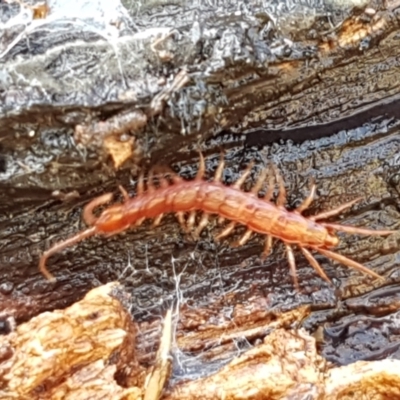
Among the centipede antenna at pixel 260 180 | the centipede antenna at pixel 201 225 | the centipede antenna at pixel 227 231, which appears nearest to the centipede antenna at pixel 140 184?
the centipede antenna at pixel 201 225

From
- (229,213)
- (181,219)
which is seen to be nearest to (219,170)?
(229,213)

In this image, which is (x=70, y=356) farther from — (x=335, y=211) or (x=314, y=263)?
(x=335, y=211)

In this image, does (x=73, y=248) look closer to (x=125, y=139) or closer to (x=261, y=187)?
(x=125, y=139)

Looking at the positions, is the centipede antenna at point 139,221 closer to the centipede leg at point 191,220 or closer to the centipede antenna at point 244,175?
the centipede leg at point 191,220

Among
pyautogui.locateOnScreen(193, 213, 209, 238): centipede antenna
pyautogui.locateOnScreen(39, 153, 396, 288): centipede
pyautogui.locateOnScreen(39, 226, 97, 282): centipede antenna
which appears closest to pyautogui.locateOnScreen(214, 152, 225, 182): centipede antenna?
pyautogui.locateOnScreen(39, 153, 396, 288): centipede

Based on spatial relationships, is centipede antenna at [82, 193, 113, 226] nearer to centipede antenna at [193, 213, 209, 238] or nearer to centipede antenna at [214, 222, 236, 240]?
centipede antenna at [193, 213, 209, 238]
